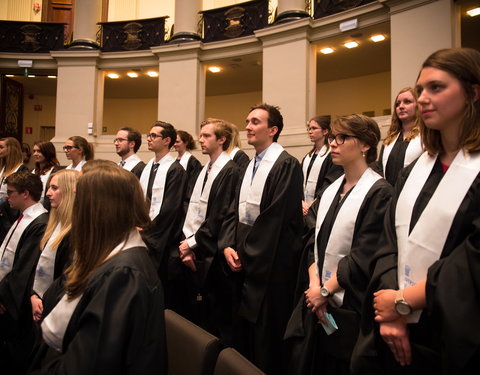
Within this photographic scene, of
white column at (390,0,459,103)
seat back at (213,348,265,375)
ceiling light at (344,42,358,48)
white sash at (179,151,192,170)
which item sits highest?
ceiling light at (344,42,358,48)

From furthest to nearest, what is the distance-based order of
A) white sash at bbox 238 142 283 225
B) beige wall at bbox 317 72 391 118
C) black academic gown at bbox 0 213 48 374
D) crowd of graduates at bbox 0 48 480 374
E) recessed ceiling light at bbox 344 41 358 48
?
beige wall at bbox 317 72 391 118 < recessed ceiling light at bbox 344 41 358 48 < white sash at bbox 238 142 283 225 < black academic gown at bbox 0 213 48 374 < crowd of graduates at bbox 0 48 480 374

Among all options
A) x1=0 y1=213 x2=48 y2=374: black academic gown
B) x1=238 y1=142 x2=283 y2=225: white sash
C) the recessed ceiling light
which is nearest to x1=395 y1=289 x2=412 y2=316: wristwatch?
x1=238 y1=142 x2=283 y2=225: white sash

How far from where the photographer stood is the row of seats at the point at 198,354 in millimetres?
1459

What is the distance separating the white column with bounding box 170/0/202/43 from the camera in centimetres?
1216

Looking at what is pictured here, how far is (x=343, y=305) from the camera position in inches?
90.0

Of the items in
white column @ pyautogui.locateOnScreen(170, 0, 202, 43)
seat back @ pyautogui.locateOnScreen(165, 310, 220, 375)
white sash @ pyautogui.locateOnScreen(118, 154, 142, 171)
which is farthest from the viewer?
white column @ pyautogui.locateOnScreen(170, 0, 202, 43)

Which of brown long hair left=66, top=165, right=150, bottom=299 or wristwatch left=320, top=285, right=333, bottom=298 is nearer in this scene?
brown long hair left=66, top=165, right=150, bottom=299

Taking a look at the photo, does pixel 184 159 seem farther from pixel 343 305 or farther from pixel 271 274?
pixel 343 305

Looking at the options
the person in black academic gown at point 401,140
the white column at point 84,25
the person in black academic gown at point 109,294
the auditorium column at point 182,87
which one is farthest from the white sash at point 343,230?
the white column at point 84,25

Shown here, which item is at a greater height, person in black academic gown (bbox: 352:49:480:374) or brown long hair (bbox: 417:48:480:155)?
brown long hair (bbox: 417:48:480:155)

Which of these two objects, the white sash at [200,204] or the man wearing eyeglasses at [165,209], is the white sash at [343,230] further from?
the man wearing eyeglasses at [165,209]

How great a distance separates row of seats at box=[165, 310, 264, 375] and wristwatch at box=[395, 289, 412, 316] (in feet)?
2.16

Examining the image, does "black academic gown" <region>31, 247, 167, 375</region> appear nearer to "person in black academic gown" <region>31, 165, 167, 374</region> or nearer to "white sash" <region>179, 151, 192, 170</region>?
"person in black academic gown" <region>31, 165, 167, 374</region>

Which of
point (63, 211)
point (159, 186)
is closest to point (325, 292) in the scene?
point (63, 211)
